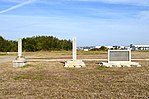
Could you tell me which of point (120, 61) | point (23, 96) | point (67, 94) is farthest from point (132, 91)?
point (120, 61)

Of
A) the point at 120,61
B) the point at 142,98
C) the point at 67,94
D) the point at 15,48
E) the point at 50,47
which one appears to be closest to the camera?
the point at 142,98

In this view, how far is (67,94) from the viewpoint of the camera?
10.9 metres

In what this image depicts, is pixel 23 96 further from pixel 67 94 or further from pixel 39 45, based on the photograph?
pixel 39 45

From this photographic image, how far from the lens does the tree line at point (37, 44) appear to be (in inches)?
3501

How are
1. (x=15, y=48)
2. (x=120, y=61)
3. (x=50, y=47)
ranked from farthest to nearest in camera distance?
(x=50, y=47) → (x=15, y=48) → (x=120, y=61)

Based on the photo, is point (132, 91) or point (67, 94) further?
point (132, 91)

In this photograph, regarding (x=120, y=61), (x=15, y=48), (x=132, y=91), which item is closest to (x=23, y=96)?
(x=132, y=91)

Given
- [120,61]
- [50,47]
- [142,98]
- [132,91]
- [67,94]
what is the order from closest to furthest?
[142,98] → [67,94] → [132,91] → [120,61] → [50,47]

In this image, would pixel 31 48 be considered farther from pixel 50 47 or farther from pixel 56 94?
pixel 56 94

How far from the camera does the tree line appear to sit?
88.9m

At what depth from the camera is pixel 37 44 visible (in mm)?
95000

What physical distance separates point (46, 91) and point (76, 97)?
182 centimetres

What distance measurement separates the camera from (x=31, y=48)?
312ft

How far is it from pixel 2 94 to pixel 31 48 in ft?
278
